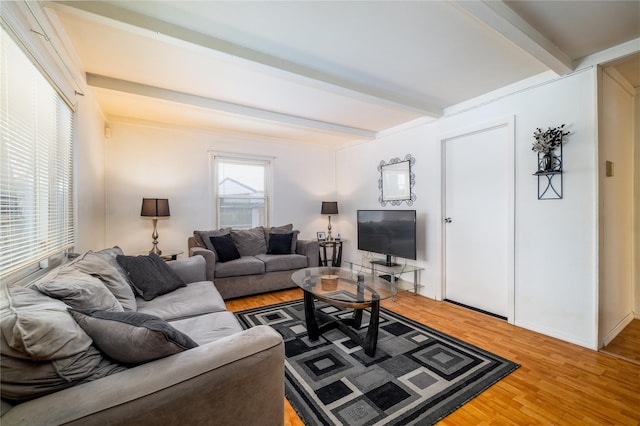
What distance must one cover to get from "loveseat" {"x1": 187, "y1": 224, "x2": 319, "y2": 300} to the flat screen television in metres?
0.85

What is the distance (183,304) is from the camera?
2.10 m

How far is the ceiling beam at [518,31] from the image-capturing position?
165 centimetres

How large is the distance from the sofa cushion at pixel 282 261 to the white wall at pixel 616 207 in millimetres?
3192

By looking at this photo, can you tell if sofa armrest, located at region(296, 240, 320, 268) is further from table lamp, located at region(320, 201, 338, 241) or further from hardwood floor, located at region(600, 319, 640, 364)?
hardwood floor, located at region(600, 319, 640, 364)

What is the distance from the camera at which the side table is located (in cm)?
498

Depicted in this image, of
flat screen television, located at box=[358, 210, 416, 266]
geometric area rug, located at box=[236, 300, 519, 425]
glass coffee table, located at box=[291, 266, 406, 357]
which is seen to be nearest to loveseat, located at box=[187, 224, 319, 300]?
flat screen television, located at box=[358, 210, 416, 266]

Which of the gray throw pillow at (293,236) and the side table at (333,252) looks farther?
the side table at (333,252)

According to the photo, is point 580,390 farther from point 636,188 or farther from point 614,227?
point 636,188

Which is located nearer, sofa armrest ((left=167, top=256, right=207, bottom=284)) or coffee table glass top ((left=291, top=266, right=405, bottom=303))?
coffee table glass top ((left=291, top=266, right=405, bottom=303))

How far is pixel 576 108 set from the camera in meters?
2.40

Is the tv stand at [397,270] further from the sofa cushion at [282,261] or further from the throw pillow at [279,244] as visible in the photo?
the throw pillow at [279,244]

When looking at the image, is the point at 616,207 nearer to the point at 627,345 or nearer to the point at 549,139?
the point at 549,139

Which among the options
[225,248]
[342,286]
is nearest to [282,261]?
[225,248]

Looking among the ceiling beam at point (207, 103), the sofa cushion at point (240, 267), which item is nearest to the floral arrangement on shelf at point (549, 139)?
the ceiling beam at point (207, 103)
